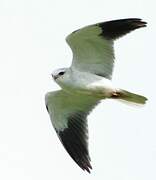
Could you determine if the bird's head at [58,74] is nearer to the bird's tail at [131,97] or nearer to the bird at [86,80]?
the bird at [86,80]

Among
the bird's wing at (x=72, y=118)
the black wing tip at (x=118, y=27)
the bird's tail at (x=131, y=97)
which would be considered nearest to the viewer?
the black wing tip at (x=118, y=27)

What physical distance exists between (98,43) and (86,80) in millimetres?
627

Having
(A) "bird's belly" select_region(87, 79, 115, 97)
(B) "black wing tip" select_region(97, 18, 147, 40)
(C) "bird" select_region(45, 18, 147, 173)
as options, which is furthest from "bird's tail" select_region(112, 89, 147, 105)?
(B) "black wing tip" select_region(97, 18, 147, 40)

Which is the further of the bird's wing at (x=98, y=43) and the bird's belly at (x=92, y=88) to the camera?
the bird's belly at (x=92, y=88)

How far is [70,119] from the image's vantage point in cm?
1566

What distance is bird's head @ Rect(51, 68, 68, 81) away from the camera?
1461 cm

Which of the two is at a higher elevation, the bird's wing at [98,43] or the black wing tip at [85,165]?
the bird's wing at [98,43]

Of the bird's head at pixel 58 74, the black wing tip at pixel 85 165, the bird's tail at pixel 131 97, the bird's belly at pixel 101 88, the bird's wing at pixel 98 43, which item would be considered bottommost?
the black wing tip at pixel 85 165

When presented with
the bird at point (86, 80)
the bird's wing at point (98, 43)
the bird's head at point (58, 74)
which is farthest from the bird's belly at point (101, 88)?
the bird's head at point (58, 74)

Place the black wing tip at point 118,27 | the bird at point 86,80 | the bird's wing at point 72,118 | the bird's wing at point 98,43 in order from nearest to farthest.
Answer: the black wing tip at point 118,27 < the bird's wing at point 98,43 < the bird at point 86,80 < the bird's wing at point 72,118

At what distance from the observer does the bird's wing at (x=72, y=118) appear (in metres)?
15.2

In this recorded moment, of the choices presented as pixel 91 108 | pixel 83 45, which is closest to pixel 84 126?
pixel 91 108

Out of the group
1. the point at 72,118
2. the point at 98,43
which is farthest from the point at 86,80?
the point at 72,118

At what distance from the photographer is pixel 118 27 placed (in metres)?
14.3
